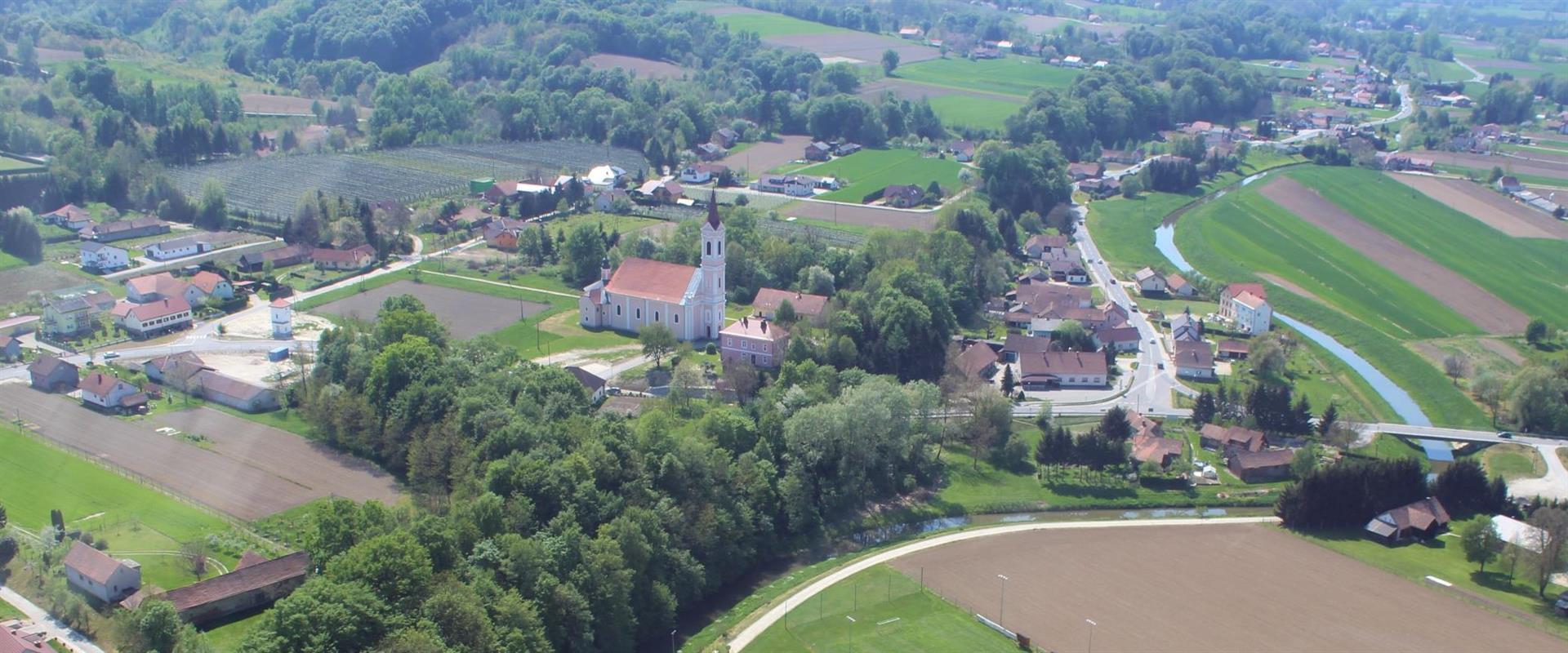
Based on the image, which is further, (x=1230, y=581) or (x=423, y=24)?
(x=423, y=24)

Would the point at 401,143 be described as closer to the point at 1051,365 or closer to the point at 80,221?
the point at 80,221

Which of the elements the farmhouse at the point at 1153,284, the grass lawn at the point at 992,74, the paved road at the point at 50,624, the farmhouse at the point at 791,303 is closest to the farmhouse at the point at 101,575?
the paved road at the point at 50,624

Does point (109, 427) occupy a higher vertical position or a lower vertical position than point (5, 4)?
lower

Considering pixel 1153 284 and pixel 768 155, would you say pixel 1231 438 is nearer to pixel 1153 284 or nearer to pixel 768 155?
pixel 1153 284

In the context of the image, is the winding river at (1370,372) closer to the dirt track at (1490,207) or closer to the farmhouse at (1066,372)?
the farmhouse at (1066,372)

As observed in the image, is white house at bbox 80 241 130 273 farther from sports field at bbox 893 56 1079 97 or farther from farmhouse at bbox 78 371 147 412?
sports field at bbox 893 56 1079 97

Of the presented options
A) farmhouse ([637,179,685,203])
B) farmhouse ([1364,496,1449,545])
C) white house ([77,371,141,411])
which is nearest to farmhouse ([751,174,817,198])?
farmhouse ([637,179,685,203])

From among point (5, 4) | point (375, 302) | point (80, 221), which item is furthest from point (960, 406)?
point (5, 4)
